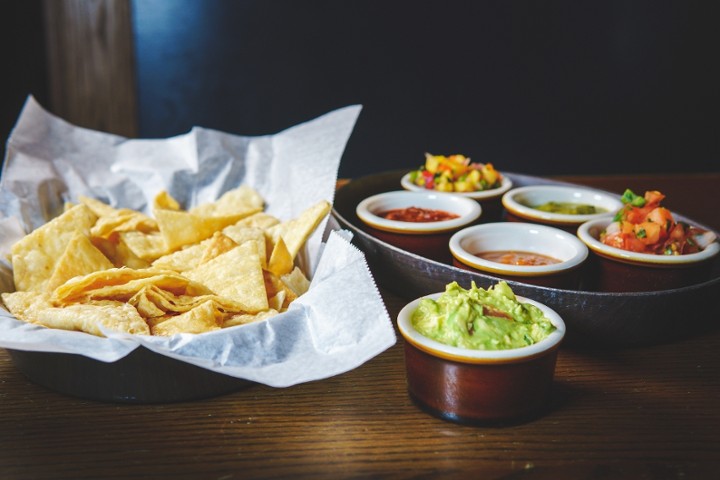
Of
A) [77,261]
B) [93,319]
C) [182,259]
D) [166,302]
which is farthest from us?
[182,259]

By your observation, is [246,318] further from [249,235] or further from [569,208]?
[569,208]

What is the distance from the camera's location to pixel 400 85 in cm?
474

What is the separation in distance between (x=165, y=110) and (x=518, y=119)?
7.69 feet

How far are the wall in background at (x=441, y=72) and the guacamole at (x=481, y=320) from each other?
139 inches

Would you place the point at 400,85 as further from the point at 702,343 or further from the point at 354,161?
the point at 702,343

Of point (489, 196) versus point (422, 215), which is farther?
point (489, 196)

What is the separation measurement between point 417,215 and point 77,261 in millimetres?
893

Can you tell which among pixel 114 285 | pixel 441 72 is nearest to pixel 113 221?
pixel 114 285

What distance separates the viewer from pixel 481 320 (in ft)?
3.99

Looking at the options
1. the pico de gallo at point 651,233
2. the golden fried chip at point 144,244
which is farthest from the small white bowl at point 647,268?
the golden fried chip at point 144,244

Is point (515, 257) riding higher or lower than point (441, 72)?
lower

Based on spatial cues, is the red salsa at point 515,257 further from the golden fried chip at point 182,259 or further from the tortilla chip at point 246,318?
the golden fried chip at point 182,259

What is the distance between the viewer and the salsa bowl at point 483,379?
3.81ft

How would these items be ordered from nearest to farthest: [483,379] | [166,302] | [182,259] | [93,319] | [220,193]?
1. [483,379]
2. [93,319]
3. [166,302]
4. [182,259]
5. [220,193]
